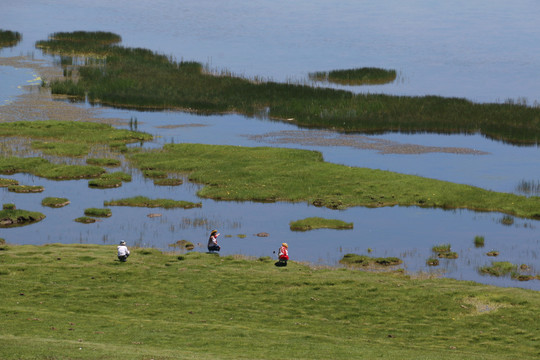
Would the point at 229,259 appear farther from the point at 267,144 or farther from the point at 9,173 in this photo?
the point at 267,144

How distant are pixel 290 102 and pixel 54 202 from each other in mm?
45817

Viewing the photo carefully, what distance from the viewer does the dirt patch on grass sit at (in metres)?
79.5

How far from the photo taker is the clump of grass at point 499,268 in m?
43.0

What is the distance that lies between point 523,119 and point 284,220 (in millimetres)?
45740

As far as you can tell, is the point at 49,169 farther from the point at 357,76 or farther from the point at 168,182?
the point at 357,76

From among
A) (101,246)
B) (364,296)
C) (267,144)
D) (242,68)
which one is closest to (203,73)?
(242,68)

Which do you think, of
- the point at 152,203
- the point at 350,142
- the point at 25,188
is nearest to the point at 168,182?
the point at 152,203

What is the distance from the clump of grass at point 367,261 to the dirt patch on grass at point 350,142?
112 ft

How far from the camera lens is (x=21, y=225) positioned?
51844 mm

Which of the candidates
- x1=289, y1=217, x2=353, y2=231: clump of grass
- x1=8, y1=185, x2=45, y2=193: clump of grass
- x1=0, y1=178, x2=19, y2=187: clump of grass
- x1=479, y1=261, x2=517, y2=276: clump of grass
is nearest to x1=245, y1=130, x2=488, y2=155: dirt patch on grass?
x1=289, y1=217, x2=353, y2=231: clump of grass

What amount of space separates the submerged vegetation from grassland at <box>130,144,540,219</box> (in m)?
22.6

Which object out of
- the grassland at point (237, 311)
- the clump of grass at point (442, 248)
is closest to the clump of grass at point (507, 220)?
the clump of grass at point (442, 248)

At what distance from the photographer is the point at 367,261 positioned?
145 feet

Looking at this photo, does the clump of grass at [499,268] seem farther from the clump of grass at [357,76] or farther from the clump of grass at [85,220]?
the clump of grass at [357,76]
